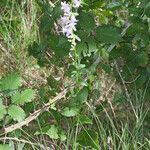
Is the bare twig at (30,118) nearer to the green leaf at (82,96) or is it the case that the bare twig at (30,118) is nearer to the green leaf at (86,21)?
the green leaf at (82,96)

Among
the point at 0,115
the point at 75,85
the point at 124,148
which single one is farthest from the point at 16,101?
the point at 124,148

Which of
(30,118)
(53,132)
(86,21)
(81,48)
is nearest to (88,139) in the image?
(53,132)

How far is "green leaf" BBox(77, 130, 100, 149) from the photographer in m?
1.82

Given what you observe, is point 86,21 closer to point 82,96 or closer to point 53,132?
point 82,96

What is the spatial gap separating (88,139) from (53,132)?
0.15 m

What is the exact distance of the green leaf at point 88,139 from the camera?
182cm

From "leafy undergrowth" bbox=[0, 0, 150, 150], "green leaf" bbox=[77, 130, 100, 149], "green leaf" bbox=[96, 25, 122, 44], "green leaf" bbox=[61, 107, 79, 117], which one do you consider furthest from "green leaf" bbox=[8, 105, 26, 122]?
"green leaf" bbox=[96, 25, 122, 44]

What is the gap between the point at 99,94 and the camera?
2.08 m

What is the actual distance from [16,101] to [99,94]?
541 millimetres

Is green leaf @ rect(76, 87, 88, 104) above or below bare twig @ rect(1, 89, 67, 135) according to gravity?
above

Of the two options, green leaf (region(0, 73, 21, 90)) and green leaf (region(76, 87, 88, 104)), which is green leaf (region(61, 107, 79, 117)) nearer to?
green leaf (region(76, 87, 88, 104))

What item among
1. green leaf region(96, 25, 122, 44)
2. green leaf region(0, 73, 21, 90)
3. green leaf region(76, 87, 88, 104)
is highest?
green leaf region(96, 25, 122, 44)

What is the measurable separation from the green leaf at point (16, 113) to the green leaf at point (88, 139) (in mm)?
305

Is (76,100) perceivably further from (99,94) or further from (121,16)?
(121,16)
